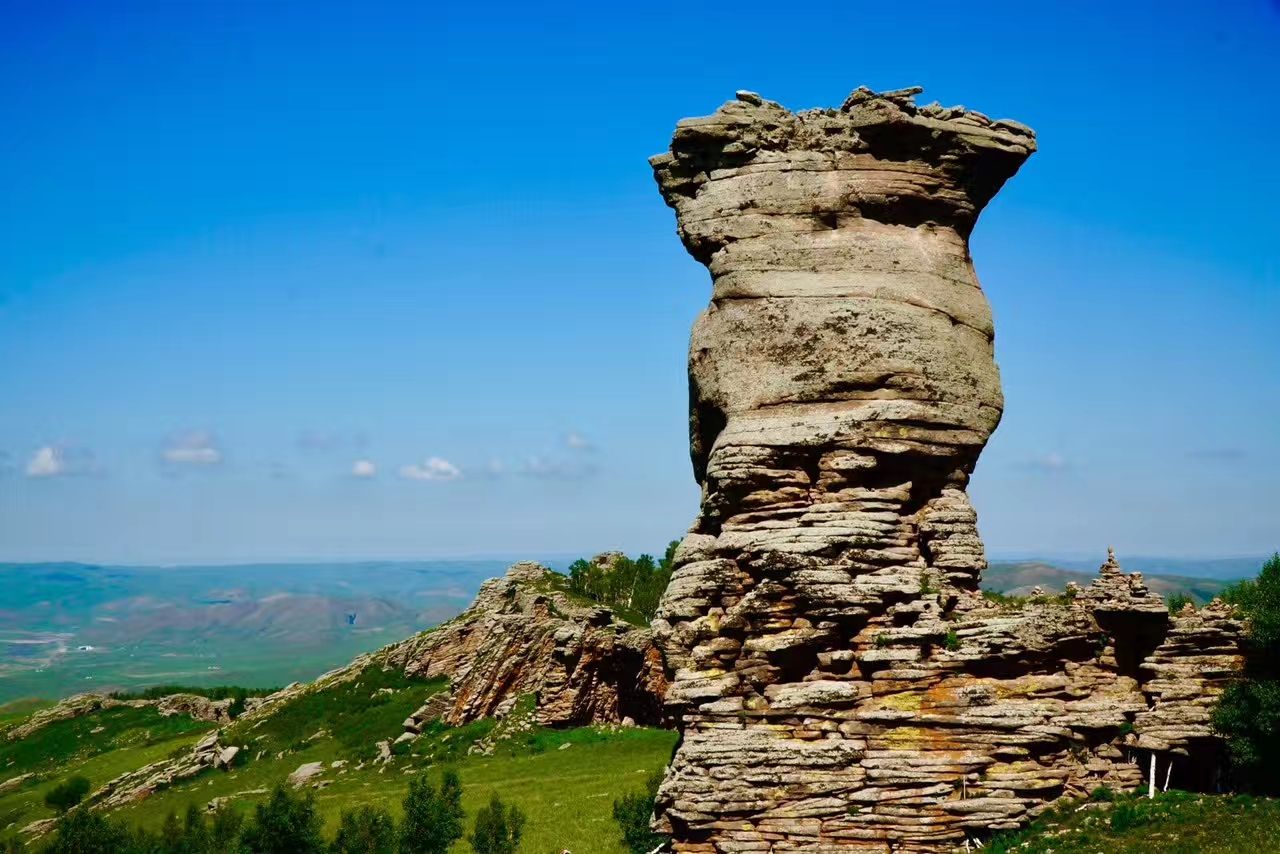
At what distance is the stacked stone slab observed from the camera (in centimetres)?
2673

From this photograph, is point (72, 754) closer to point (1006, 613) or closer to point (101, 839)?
point (101, 839)

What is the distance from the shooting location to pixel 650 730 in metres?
56.2

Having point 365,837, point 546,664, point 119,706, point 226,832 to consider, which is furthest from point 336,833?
point 119,706

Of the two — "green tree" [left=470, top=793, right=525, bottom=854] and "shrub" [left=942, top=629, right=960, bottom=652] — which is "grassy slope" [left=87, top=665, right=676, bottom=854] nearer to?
"green tree" [left=470, top=793, right=525, bottom=854]

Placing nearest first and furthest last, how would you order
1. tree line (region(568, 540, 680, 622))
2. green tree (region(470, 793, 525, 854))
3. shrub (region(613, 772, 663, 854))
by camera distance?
shrub (region(613, 772, 663, 854)), green tree (region(470, 793, 525, 854)), tree line (region(568, 540, 680, 622))

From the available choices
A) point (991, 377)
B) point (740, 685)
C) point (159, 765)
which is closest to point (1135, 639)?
point (991, 377)

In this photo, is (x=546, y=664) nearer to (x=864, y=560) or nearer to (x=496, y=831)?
(x=496, y=831)

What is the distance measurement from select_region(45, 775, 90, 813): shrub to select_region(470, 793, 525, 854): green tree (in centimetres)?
2848

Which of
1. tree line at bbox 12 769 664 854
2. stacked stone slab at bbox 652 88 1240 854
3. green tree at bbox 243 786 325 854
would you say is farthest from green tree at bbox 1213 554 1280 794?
green tree at bbox 243 786 325 854

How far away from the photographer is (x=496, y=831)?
130 ft

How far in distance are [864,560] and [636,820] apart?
15.9m

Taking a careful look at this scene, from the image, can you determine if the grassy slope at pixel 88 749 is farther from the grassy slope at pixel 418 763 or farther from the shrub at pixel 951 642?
the shrub at pixel 951 642

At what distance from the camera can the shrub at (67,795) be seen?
5872 cm

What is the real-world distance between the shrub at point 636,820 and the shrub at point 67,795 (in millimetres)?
32423
